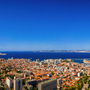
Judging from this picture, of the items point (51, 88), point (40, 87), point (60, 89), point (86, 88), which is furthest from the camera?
point (60, 89)

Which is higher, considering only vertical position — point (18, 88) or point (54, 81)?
point (54, 81)

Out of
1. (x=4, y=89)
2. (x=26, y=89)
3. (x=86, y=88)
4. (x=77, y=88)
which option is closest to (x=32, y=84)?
(x=26, y=89)

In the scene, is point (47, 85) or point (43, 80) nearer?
point (47, 85)

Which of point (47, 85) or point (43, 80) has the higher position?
point (47, 85)

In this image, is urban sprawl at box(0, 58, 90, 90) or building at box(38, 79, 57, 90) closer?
building at box(38, 79, 57, 90)

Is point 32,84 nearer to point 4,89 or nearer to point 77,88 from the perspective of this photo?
point 4,89

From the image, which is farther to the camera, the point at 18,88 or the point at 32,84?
the point at 32,84

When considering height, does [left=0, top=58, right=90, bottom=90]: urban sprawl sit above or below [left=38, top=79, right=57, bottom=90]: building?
below

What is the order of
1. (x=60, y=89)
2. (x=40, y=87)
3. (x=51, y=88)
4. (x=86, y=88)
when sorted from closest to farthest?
(x=40, y=87) → (x=51, y=88) → (x=86, y=88) → (x=60, y=89)

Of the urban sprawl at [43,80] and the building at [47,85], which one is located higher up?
the building at [47,85]

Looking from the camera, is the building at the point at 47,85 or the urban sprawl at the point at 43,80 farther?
the urban sprawl at the point at 43,80
